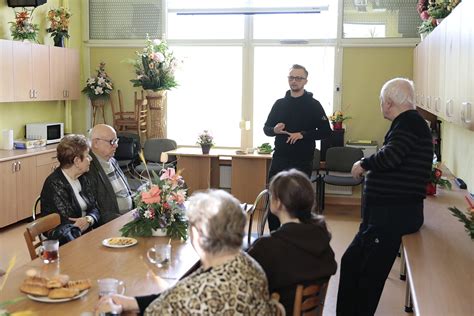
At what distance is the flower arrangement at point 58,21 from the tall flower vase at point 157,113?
4.39ft

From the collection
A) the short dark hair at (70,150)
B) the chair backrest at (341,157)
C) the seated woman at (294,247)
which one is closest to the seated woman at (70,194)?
the short dark hair at (70,150)

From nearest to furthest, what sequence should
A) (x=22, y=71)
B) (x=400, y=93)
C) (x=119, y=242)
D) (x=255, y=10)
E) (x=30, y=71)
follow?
(x=119, y=242)
(x=400, y=93)
(x=22, y=71)
(x=30, y=71)
(x=255, y=10)

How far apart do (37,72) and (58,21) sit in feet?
2.83

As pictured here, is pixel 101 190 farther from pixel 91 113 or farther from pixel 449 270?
pixel 91 113

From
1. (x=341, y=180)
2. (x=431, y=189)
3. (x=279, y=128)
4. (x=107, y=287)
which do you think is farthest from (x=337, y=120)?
(x=107, y=287)

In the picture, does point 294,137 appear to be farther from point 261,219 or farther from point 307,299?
point 307,299

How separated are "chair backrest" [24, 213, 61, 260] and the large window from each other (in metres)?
4.64

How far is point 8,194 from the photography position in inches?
246

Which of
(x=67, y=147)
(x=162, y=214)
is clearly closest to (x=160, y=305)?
(x=162, y=214)

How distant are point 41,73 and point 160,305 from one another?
582 cm

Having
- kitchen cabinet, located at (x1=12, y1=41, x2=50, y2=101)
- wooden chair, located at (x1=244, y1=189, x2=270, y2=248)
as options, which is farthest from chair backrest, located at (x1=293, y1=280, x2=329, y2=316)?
kitchen cabinet, located at (x1=12, y1=41, x2=50, y2=101)

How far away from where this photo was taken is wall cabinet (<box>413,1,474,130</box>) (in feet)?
9.64

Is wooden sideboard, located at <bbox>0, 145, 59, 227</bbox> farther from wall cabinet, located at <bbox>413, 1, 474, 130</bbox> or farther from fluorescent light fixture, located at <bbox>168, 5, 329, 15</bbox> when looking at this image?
wall cabinet, located at <bbox>413, 1, 474, 130</bbox>

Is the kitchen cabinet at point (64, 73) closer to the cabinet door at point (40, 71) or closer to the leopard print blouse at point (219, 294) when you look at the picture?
the cabinet door at point (40, 71)
